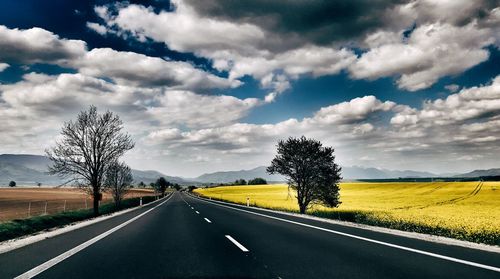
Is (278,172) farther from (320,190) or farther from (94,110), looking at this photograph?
(94,110)

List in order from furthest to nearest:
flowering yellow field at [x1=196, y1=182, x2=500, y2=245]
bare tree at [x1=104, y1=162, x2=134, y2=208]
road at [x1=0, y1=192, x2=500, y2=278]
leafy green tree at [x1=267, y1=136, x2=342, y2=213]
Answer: bare tree at [x1=104, y1=162, x2=134, y2=208], leafy green tree at [x1=267, y1=136, x2=342, y2=213], flowering yellow field at [x1=196, y1=182, x2=500, y2=245], road at [x1=0, y1=192, x2=500, y2=278]

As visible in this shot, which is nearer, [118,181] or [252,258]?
[252,258]

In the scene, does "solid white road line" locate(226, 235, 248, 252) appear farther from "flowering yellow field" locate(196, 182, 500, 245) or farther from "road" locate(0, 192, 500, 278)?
"flowering yellow field" locate(196, 182, 500, 245)

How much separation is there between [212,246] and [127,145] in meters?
24.5

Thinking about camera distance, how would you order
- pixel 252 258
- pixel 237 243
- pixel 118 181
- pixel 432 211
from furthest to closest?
pixel 118 181
pixel 432 211
pixel 237 243
pixel 252 258

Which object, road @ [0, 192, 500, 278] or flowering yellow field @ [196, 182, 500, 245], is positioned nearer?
road @ [0, 192, 500, 278]

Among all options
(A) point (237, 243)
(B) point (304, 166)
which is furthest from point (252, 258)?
(B) point (304, 166)

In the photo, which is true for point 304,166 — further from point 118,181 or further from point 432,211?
point 118,181

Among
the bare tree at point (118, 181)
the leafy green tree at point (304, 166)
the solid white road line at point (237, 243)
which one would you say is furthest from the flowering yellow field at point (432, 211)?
the bare tree at point (118, 181)

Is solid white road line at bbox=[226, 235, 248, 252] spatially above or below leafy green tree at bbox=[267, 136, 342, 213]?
below

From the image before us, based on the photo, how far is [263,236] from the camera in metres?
11.0

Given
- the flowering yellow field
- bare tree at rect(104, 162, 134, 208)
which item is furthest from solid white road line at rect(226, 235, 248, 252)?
bare tree at rect(104, 162, 134, 208)

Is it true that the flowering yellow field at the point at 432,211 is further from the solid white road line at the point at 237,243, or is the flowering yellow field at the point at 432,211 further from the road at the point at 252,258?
the solid white road line at the point at 237,243

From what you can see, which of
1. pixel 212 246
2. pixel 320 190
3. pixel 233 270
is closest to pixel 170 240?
pixel 212 246
